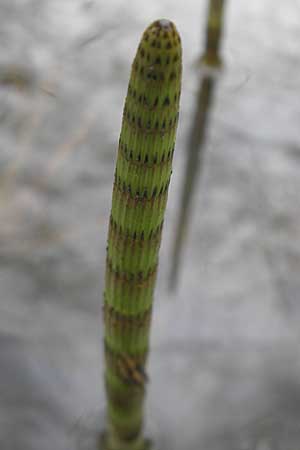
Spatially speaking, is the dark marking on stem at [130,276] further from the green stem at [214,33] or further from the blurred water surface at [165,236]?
the green stem at [214,33]

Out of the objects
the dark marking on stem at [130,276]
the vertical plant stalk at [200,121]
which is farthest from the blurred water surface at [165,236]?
the dark marking on stem at [130,276]

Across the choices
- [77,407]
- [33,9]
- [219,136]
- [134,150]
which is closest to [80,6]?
[33,9]

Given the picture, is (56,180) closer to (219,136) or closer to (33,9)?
(219,136)

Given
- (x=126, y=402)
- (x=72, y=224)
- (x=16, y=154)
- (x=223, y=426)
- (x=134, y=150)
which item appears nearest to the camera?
(x=134, y=150)

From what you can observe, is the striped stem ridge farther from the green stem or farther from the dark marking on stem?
the green stem

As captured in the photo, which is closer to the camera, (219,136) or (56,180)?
(56,180)

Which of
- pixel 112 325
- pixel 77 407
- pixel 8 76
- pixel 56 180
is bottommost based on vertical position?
pixel 77 407

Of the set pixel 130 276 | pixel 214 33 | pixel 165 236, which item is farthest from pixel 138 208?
pixel 214 33

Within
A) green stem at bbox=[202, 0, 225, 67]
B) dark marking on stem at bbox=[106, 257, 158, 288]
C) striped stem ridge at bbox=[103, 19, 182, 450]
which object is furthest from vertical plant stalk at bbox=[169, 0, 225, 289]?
dark marking on stem at bbox=[106, 257, 158, 288]
